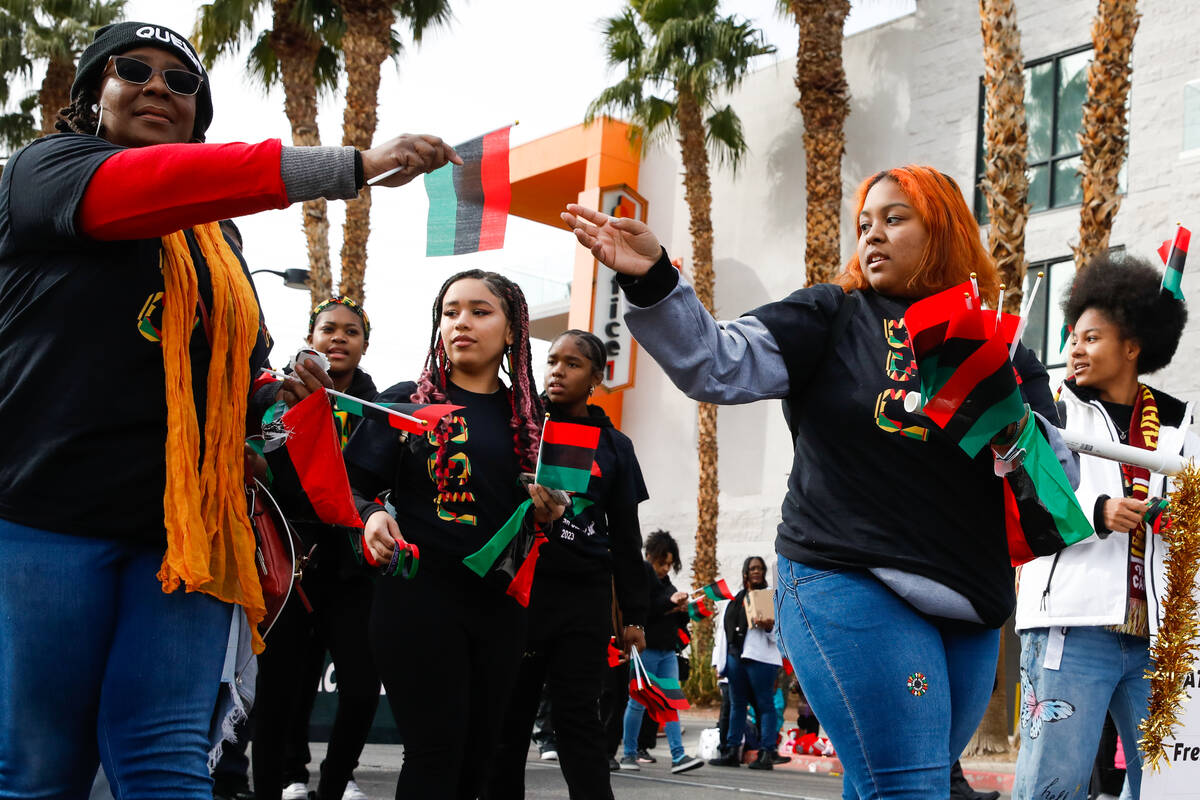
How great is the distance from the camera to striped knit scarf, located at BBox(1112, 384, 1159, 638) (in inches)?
160

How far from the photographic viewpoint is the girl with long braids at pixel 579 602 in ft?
16.0

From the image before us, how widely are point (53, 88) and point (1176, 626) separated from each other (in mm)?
20781

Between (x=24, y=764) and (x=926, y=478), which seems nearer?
(x=24, y=764)

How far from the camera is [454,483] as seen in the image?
14.5ft

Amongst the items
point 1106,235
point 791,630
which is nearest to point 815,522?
point 791,630

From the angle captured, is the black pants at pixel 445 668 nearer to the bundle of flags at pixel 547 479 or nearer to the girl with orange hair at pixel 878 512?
the bundle of flags at pixel 547 479

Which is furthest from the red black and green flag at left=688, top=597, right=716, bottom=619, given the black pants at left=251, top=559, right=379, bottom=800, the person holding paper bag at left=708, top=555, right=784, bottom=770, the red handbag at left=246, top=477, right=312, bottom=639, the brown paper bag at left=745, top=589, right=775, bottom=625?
the red handbag at left=246, top=477, right=312, bottom=639

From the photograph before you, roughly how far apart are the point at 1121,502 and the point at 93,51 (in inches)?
130

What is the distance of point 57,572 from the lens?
2.61m

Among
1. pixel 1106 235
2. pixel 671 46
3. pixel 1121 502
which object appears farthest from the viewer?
pixel 671 46

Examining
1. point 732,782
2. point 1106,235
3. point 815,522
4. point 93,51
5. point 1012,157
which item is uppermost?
point 1012,157

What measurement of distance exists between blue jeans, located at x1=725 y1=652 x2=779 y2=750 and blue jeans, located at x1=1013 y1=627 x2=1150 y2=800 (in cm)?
797

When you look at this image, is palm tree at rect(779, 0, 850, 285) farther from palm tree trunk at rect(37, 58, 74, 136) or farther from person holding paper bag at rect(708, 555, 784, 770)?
palm tree trunk at rect(37, 58, 74, 136)

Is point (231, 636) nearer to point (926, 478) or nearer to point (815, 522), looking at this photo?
point (815, 522)
